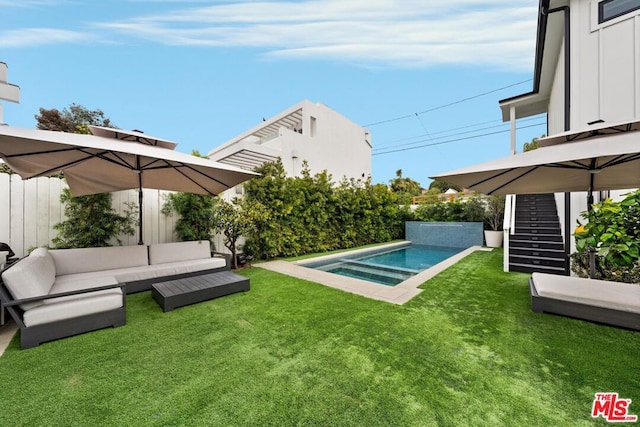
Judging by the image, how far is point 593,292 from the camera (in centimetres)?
359

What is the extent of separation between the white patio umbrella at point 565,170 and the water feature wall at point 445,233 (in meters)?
7.57

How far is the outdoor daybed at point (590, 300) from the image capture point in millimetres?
3264

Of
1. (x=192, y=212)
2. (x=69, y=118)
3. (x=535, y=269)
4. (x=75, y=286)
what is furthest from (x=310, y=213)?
(x=69, y=118)

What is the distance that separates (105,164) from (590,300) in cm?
854

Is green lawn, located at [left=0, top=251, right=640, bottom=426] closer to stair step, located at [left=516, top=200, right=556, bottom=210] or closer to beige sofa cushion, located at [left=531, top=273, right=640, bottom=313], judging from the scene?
beige sofa cushion, located at [left=531, top=273, right=640, bottom=313]

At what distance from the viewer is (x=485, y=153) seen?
3011cm

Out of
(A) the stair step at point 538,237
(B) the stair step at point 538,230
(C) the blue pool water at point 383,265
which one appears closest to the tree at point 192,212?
(C) the blue pool water at point 383,265

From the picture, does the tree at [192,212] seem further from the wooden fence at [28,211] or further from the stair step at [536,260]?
the stair step at [536,260]

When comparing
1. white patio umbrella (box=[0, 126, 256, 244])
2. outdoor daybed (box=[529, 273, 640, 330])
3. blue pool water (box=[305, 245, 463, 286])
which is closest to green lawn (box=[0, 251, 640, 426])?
outdoor daybed (box=[529, 273, 640, 330])

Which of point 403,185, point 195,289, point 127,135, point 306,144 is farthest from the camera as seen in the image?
point 403,185

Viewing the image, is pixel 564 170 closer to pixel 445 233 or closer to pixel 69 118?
pixel 445 233

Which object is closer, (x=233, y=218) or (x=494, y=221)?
(x=233, y=218)

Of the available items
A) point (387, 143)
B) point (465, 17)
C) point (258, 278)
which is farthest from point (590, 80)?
point (387, 143)

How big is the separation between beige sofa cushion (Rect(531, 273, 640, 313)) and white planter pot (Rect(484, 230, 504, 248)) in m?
8.39
